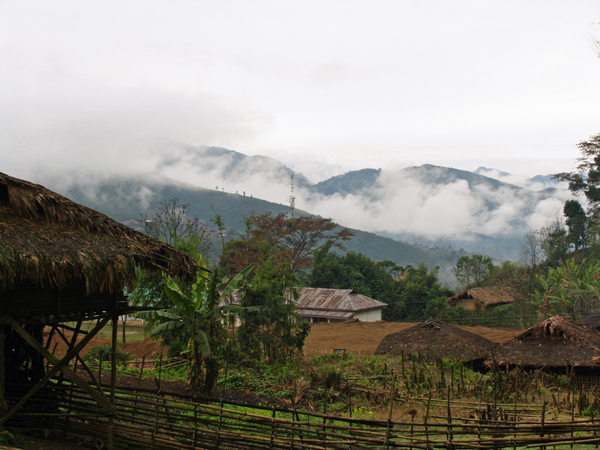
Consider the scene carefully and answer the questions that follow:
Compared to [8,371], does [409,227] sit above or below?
above

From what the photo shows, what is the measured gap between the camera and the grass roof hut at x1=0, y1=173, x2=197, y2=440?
540 centimetres

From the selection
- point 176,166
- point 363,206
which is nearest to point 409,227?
point 363,206

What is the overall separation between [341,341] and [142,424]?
15.8m

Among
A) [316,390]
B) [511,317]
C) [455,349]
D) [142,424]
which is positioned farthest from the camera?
[511,317]

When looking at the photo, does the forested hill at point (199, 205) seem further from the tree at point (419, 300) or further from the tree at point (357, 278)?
the tree at point (419, 300)

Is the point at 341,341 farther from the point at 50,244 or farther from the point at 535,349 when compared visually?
the point at 50,244

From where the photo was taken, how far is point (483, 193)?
192750 mm

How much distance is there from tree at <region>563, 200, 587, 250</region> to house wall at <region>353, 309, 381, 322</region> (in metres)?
18.5

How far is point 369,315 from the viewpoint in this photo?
31.3m

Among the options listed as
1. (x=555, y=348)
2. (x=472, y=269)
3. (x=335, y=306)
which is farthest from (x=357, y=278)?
(x=555, y=348)

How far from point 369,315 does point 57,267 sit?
1081 inches

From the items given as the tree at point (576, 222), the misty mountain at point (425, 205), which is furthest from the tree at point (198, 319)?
the misty mountain at point (425, 205)

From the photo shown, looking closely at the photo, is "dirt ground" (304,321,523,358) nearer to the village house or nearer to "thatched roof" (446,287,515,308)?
the village house

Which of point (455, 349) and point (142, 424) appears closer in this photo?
point (142, 424)
